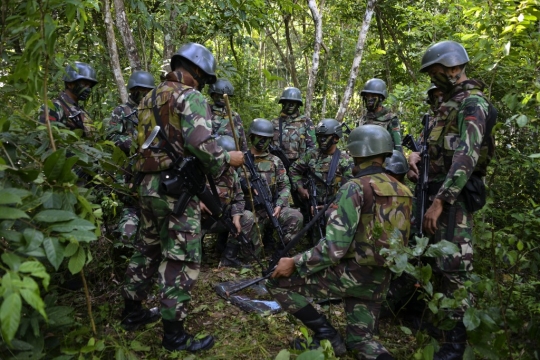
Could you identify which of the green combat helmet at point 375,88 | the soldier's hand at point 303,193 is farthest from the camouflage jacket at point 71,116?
the green combat helmet at point 375,88

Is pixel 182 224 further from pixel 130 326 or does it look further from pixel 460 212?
pixel 460 212

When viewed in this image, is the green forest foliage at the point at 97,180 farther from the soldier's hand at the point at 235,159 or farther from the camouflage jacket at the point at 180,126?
the soldier's hand at the point at 235,159

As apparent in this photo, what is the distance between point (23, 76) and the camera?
7.27ft

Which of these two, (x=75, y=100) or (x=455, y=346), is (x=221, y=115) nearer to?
(x=75, y=100)

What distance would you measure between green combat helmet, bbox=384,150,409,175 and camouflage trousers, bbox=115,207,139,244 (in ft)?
8.83

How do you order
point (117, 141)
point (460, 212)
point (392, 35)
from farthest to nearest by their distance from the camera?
point (392, 35)
point (117, 141)
point (460, 212)

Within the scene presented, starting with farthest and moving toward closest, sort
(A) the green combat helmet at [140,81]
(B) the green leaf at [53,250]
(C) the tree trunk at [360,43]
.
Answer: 1. (C) the tree trunk at [360,43]
2. (A) the green combat helmet at [140,81]
3. (B) the green leaf at [53,250]

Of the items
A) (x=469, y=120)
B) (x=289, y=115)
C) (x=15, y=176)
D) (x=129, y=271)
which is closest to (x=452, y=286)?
(x=469, y=120)

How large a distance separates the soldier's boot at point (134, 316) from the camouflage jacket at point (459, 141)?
2.78 meters

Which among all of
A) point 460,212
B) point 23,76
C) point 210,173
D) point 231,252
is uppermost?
point 23,76

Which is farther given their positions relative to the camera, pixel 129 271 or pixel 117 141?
pixel 117 141

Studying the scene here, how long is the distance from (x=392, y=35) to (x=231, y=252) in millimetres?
8365

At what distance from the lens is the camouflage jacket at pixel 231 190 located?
18.2ft

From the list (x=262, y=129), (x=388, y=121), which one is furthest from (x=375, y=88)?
(x=262, y=129)
